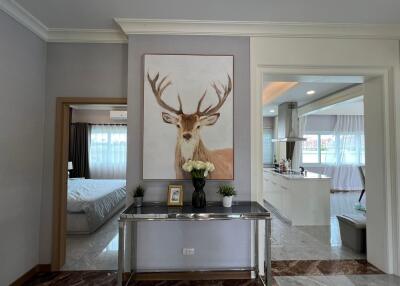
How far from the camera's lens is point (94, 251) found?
3164 mm

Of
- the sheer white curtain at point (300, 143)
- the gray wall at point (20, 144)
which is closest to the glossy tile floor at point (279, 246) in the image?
the gray wall at point (20, 144)

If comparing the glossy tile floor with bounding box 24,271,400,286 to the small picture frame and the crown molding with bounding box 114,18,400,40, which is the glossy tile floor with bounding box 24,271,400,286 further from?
the crown molding with bounding box 114,18,400,40

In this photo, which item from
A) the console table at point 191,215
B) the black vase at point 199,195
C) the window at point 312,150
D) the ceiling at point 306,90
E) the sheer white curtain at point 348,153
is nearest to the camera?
the console table at point 191,215

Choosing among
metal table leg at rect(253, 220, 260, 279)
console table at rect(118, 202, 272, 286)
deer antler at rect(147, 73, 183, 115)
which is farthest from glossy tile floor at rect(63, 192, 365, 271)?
deer antler at rect(147, 73, 183, 115)

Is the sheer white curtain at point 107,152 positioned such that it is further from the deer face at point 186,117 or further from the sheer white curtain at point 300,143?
the sheer white curtain at point 300,143

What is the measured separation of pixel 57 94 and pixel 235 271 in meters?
2.88

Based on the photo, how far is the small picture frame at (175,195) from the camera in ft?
7.70

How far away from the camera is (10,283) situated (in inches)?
88.1

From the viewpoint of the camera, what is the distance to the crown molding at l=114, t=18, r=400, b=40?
2.49 m

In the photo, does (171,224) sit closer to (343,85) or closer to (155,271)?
(155,271)

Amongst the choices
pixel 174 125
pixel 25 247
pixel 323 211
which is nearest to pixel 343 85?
pixel 323 211

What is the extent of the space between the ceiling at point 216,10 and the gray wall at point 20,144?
37cm

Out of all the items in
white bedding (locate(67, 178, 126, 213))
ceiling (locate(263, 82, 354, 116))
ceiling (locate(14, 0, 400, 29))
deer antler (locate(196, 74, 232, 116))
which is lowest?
white bedding (locate(67, 178, 126, 213))

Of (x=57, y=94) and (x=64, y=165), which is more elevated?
(x=57, y=94)
